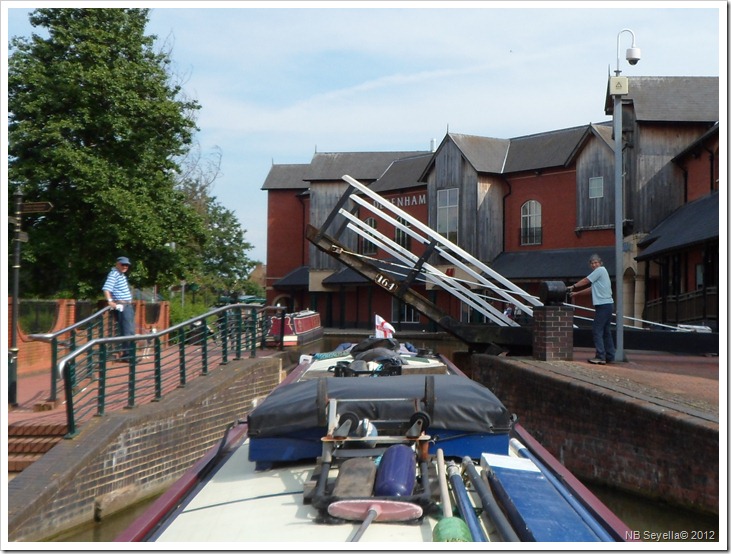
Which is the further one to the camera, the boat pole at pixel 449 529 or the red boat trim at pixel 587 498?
the red boat trim at pixel 587 498

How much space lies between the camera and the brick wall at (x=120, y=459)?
6574 millimetres

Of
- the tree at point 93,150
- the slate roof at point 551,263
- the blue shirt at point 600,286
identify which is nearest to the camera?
the blue shirt at point 600,286

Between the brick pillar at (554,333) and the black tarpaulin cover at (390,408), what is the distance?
7505 millimetres

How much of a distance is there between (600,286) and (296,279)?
108 feet

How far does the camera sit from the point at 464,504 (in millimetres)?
3715

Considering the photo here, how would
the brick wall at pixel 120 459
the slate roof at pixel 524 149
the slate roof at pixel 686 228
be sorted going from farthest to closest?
1. the slate roof at pixel 524 149
2. the slate roof at pixel 686 228
3. the brick wall at pixel 120 459

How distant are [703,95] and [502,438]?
81.7ft

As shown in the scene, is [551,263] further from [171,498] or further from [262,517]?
[262,517]

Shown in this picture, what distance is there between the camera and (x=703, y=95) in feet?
87.3

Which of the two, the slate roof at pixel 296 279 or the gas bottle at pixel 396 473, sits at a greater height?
the slate roof at pixel 296 279

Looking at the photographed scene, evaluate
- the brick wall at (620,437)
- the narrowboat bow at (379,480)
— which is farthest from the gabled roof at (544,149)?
the narrowboat bow at (379,480)

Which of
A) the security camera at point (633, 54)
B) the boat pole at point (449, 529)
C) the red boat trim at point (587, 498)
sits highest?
the security camera at point (633, 54)

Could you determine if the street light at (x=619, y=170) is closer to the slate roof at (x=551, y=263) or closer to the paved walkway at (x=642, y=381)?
the paved walkway at (x=642, y=381)

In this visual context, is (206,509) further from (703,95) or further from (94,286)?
(703,95)
